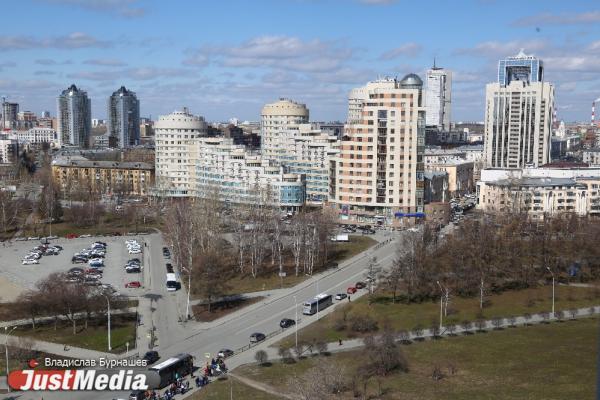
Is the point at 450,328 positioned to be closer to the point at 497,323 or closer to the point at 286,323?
the point at 497,323

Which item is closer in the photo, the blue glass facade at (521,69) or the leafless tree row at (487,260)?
the leafless tree row at (487,260)

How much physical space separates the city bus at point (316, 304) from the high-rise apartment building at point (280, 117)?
32697 mm

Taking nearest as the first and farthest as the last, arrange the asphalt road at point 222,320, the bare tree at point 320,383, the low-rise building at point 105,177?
the bare tree at point 320,383 → the asphalt road at point 222,320 → the low-rise building at point 105,177

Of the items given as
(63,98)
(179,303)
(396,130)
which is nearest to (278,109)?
(396,130)

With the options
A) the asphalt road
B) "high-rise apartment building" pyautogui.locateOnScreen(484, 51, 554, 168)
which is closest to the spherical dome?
"high-rise apartment building" pyautogui.locateOnScreen(484, 51, 554, 168)

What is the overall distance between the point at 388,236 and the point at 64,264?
52.1 ft

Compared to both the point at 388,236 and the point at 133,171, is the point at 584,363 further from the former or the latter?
the point at 133,171

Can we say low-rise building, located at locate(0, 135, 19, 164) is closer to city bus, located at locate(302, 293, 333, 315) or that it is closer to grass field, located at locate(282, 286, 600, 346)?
city bus, located at locate(302, 293, 333, 315)

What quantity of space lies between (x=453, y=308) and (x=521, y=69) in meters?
49.7

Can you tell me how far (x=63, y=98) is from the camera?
98.4 meters

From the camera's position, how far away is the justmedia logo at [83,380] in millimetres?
14430

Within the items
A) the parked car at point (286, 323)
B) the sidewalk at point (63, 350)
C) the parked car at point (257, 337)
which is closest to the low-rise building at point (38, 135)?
the sidewalk at point (63, 350)

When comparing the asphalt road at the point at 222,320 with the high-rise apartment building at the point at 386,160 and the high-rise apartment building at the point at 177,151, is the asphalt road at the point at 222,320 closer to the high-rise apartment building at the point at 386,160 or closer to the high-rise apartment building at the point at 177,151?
the high-rise apartment building at the point at 386,160

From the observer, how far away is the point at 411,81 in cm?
5841
